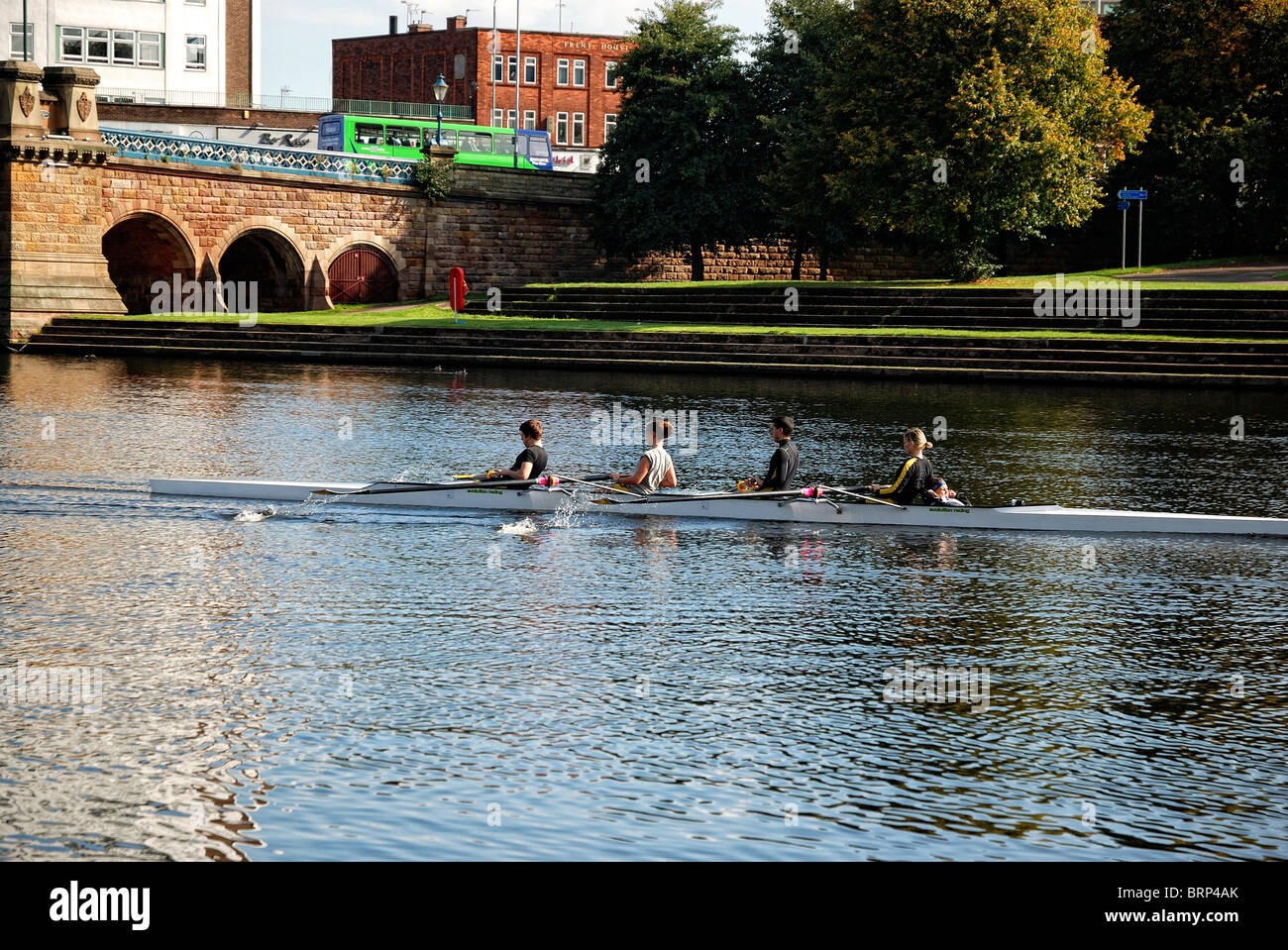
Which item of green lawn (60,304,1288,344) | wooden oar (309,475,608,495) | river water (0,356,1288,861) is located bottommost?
river water (0,356,1288,861)

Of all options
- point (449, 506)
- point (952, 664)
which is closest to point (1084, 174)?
point (449, 506)

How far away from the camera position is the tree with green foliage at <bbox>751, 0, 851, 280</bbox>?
53125mm

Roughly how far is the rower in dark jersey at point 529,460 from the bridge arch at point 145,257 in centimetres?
3605

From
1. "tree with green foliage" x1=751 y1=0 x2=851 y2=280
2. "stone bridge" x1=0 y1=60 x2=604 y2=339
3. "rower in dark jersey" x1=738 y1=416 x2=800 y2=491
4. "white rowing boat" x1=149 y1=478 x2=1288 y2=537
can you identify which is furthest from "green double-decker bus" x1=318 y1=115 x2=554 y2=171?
"rower in dark jersey" x1=738 y1=416 x2=800 y2=491

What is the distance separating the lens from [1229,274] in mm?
43125

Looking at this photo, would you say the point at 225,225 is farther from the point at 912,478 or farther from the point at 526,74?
the point at 526,74

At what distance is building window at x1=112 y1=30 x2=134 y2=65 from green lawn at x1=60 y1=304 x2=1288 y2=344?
874 inches

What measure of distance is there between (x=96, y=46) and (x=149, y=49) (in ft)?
7.23

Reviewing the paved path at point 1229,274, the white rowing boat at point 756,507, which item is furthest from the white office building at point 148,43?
the white rowing boat at point 756,507

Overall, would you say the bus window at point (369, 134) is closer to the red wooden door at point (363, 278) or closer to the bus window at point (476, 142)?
the bus window at point (476, 142)

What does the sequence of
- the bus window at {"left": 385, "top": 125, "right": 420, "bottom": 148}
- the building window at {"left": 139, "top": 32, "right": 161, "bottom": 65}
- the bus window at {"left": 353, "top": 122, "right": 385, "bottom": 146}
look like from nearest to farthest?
the bus window at {"left": 385, "top": 125, "right": 420, "bottom": 148}, the bus window at {"left": 353, "top": 122, "right": 385, "bottom": 146}, the building window at {"left": 139, "top": 32, "right": 161, "bottom": 65}

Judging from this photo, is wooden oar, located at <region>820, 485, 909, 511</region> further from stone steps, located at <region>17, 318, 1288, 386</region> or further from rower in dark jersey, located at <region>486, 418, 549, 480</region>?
stone steps, located at <region>17, 318, 1288, 386</region>

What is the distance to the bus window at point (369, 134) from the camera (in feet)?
199

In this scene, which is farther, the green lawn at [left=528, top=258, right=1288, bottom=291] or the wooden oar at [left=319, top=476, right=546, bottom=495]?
the green lawn at [left=528, top=258, right=1288, bottom=291]
